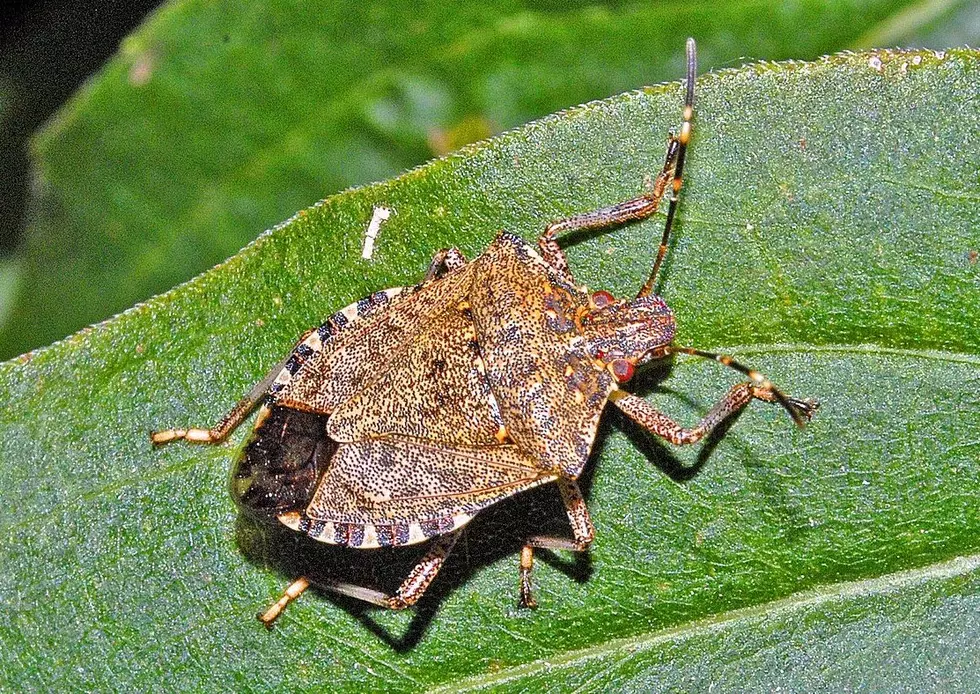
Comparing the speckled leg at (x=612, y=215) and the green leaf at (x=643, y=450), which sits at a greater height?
the speckled leg at (x=612, y=215)

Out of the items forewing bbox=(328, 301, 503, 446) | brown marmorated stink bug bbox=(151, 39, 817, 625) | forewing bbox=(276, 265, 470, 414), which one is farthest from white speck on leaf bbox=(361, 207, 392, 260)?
forewing bbox=(328, 301, 503, 446)

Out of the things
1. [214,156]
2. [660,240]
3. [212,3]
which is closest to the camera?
[660,240]

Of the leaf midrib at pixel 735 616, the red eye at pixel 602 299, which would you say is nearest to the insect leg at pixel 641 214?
the red eye at pixel 602 299

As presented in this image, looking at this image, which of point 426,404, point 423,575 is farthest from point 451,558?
point 426,404

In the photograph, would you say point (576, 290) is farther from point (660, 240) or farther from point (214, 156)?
point (214, 156)

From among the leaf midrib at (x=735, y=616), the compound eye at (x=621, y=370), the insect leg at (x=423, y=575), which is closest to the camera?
the leaf midrib at (x=735, y=616)

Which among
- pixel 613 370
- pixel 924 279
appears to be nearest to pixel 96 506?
pixel 613 370

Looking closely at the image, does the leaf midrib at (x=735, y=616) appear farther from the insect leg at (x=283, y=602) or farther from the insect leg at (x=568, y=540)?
the insect leg at (x=283, y=602)
